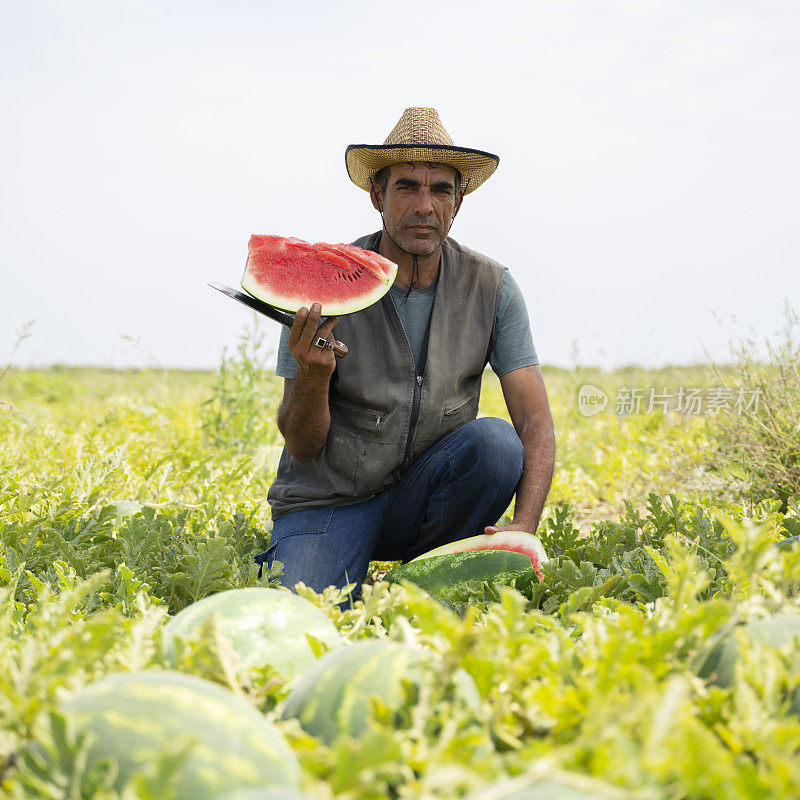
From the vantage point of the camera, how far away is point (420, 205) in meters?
3.36

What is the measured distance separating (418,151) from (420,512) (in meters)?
1.60

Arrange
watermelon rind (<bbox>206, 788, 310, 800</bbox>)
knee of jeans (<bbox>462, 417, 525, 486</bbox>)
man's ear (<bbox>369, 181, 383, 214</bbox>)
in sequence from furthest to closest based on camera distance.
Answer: man's ear (<bbox>369, 181, 383, 214</bbox>)
knee of jeans (<bbox>462, 417, 525, 486</bbox>)
watermelon rind (<bbox>206, 788, 310, 800</bbox>)

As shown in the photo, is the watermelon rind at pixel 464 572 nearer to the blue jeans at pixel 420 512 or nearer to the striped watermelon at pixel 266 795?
the blue jeans at pixel 420 512

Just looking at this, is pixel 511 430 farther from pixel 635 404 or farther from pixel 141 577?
pixel 635 404

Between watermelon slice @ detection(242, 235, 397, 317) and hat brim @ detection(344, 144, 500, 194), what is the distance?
1.57 feet

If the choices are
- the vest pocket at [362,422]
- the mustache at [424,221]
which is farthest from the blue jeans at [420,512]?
the mustache at [424,221]

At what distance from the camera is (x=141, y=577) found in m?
2.87

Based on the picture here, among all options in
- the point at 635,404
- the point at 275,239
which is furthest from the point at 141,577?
the point at 635,404

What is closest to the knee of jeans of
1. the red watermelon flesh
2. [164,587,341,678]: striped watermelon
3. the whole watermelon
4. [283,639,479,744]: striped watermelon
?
the red watermelon flesh

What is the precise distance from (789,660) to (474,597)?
1.50m

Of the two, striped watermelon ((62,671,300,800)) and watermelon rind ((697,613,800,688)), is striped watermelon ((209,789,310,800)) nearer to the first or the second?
striped watermelon ((62,671,300,800))

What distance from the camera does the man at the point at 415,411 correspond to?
133 inches

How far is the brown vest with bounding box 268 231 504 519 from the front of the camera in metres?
3.44

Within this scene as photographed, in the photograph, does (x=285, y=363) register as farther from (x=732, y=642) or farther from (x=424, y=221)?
(x=732, y=642)
